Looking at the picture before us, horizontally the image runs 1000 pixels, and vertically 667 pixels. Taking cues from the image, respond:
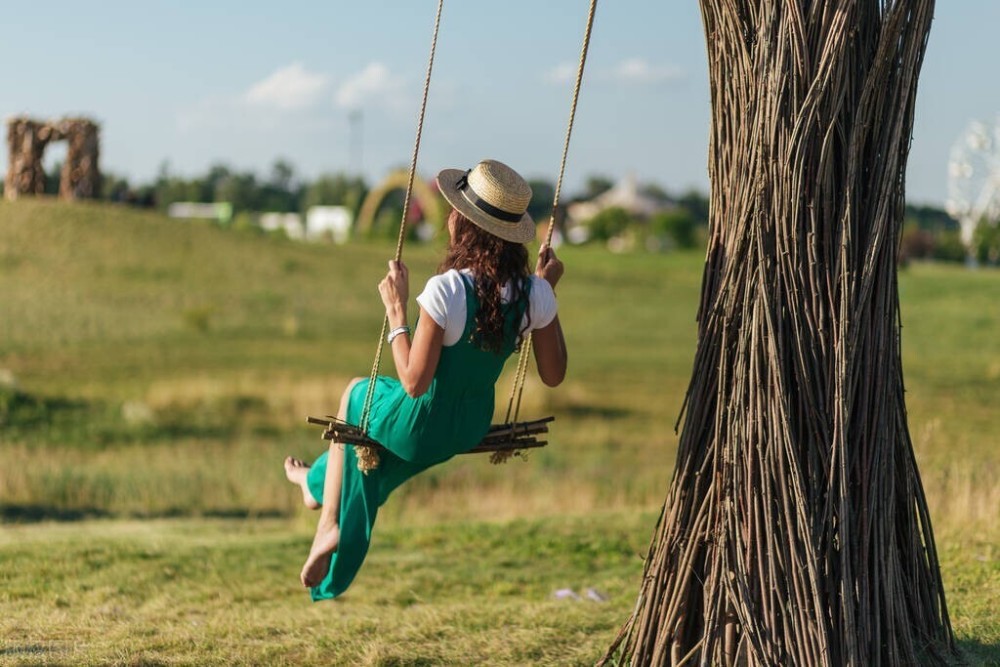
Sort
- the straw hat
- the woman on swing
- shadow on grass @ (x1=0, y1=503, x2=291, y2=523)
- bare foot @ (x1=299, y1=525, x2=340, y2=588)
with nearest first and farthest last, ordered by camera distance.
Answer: the woman on swing, the straw hat, bare foot @ (x1=299, y1=525, x2=340, y2=588), shadow on grass @ (x1=0, y1=503, x2=291, y2=523)

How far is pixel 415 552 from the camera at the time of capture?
9.34m

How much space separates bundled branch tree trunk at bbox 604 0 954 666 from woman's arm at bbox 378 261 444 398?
1.05 m

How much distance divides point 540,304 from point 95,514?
9.03m

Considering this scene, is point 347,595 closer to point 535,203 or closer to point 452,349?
point 452,349

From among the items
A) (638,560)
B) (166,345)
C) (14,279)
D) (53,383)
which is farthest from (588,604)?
(14,279)

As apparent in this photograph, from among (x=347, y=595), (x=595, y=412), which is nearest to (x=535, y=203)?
(x=595, y=412)

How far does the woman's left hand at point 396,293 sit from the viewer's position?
4.70 metres

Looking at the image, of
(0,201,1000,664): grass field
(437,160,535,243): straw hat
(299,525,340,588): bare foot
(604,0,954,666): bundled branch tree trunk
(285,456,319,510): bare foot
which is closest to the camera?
(604,0,954,666): bundled branch tree trunk

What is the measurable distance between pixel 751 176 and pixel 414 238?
57.7 metres

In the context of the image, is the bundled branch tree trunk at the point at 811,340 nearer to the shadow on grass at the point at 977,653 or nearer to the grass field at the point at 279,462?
the shadow on grass at the point at 977,653

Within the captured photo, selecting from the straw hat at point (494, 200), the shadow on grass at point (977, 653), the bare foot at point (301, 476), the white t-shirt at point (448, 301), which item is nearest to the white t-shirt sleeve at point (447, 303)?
the white t-shirt at point (448, 301)

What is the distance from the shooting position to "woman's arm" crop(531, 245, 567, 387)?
4965mm

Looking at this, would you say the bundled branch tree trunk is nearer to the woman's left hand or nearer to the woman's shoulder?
the woman's shoulder

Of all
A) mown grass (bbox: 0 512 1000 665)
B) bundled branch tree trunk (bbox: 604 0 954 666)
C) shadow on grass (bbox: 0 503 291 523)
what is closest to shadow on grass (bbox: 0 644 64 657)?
mown grass (bbox: 0 512 1000 665)
